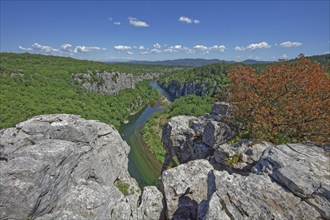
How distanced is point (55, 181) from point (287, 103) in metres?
14.3

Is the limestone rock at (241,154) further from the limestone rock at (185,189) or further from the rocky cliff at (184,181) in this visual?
the limestone rock at (185,189)

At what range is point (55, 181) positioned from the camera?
13.5 meters

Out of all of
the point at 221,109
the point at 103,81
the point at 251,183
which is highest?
the point at 221,109

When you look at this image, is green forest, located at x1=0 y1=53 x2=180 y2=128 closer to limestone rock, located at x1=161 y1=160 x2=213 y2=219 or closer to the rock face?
the rock face

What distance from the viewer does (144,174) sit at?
152 ft

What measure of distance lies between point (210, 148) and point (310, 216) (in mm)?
8612

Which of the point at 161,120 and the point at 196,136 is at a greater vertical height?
the point at 196,136

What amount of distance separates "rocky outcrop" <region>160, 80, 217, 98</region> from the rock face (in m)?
94.1

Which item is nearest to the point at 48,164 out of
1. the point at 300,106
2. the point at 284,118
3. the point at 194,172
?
the point at 194,172

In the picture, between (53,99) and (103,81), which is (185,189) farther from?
(103,81)

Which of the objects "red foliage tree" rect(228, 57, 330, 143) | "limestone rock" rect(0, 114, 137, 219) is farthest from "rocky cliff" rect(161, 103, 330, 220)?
"limestone rock" rect(0, 114, 137, 219)

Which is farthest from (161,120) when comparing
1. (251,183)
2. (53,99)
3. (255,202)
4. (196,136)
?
(255,202)

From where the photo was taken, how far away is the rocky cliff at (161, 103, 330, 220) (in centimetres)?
A: 903

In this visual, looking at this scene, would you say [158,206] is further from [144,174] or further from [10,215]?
[144,174]
